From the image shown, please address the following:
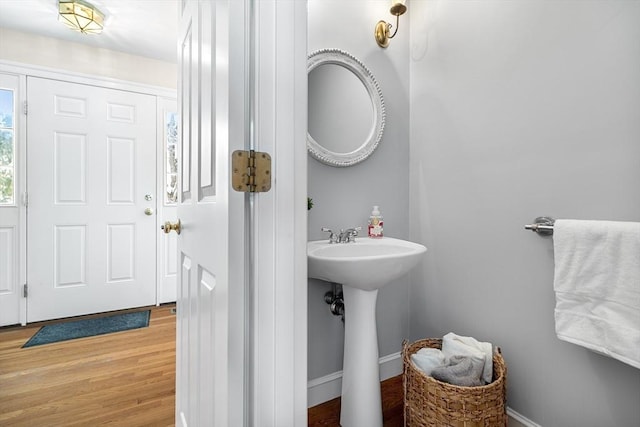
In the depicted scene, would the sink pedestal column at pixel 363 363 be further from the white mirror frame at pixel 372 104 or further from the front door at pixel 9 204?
the front door at pixel 9 204

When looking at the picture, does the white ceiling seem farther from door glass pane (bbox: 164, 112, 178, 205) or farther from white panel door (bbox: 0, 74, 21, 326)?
door glass pane (bbox: 164, 112, 178, 205)

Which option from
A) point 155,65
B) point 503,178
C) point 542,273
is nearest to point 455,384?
point 542,273

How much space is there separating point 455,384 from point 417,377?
130 millimetres

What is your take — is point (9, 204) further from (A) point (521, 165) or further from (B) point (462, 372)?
(A) point (521, 165)

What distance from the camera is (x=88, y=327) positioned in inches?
91.7

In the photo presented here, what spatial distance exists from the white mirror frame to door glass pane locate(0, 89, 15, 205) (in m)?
2.51

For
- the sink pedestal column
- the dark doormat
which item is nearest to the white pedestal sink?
the sink pedestal column

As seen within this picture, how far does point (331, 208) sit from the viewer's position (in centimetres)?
141

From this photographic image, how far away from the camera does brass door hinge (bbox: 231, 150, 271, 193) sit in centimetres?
61

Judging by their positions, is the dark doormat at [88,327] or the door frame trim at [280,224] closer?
the door frame trim at [280,224]

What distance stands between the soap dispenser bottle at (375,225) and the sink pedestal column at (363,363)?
36cm

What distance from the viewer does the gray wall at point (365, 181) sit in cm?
137

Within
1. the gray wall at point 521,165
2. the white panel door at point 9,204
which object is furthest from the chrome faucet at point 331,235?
the white panel door at point 9,204

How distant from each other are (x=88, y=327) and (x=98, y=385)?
0.98m
